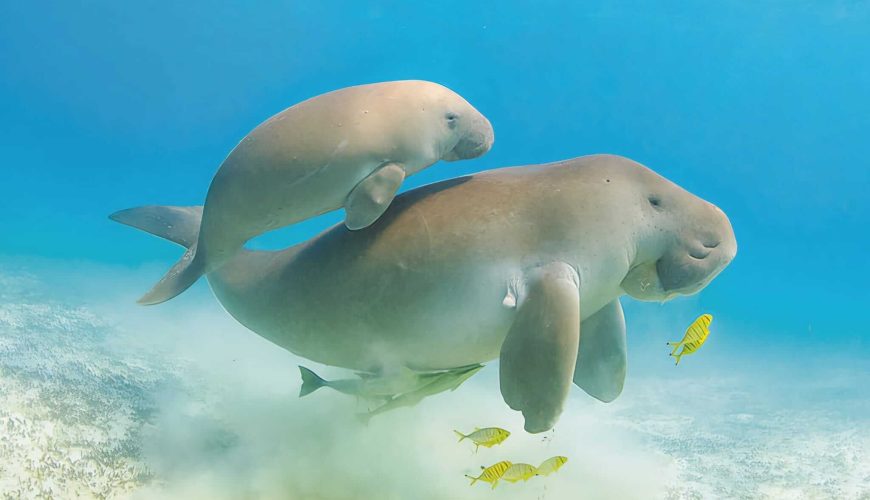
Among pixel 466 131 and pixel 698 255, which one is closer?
pixel 698 255

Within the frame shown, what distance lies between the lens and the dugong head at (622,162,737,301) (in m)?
3.18

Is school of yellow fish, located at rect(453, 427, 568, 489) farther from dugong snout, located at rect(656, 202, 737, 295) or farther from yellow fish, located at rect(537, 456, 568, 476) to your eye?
dugong snout, located at rect(656, 202, 737, 295)

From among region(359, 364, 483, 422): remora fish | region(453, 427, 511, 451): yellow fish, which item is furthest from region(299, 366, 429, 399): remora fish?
region(453, 427, 511, 451): yellow fish

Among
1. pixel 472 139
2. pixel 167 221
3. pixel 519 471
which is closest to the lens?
pixel 472 139

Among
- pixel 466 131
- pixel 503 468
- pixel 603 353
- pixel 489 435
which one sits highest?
pixel 466 131

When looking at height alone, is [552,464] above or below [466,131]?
below

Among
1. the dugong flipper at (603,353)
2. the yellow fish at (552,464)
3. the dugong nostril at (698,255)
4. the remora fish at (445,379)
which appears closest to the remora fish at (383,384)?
the remora fish at (445,379)

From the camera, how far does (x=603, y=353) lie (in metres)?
4.02

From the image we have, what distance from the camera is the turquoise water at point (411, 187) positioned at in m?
4.90

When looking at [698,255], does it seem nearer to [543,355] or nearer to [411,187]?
[543,355]

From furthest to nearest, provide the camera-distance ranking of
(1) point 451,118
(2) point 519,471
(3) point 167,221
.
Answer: (3) point 167,221 < (2) point 519,471 < (1) point 451,118

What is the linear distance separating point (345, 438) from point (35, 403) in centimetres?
242

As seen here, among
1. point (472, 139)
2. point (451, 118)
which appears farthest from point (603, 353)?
point (451, 118)

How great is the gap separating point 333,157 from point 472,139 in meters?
0.90
